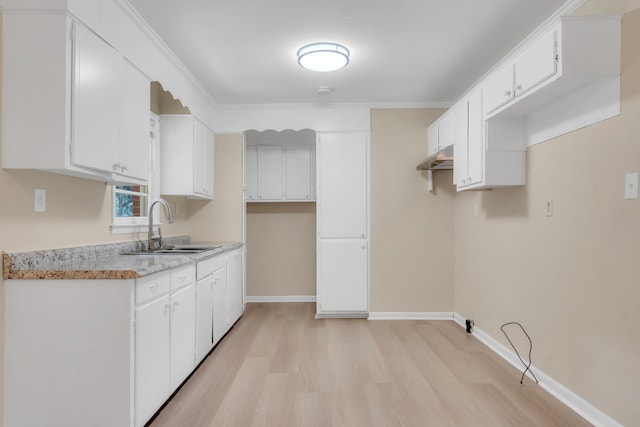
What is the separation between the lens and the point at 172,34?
2.83 m

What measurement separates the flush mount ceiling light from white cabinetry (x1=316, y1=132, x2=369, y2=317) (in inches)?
54.9

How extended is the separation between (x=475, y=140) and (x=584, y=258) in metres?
1.23

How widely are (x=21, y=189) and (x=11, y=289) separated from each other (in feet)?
1.64

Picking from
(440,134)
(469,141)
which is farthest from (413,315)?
(469,141)

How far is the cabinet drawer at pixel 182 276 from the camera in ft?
8.04

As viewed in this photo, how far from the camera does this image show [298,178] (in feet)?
17.9

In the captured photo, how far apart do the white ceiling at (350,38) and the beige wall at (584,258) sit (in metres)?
0.88

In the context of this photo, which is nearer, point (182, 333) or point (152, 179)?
point (182, 333)

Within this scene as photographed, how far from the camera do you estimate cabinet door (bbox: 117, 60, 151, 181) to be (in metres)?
Answer: 2.37

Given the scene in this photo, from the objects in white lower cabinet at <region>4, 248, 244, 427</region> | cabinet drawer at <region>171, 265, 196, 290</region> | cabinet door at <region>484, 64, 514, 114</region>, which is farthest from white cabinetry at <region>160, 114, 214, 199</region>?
cabinet door at <region>484, 64, 514, 114</region>

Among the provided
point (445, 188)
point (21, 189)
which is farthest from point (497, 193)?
point (21, 189)

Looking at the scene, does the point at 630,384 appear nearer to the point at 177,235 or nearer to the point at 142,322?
the point at 142,322

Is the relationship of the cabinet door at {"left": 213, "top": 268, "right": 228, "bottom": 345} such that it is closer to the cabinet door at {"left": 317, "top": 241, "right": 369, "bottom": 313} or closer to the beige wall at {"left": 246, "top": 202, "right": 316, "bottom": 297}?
the cabinet door at {"left": 317, "top": 241, "right": 369, "bottom": 313}

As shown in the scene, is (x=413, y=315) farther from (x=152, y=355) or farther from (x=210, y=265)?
(x=152, y=355)
